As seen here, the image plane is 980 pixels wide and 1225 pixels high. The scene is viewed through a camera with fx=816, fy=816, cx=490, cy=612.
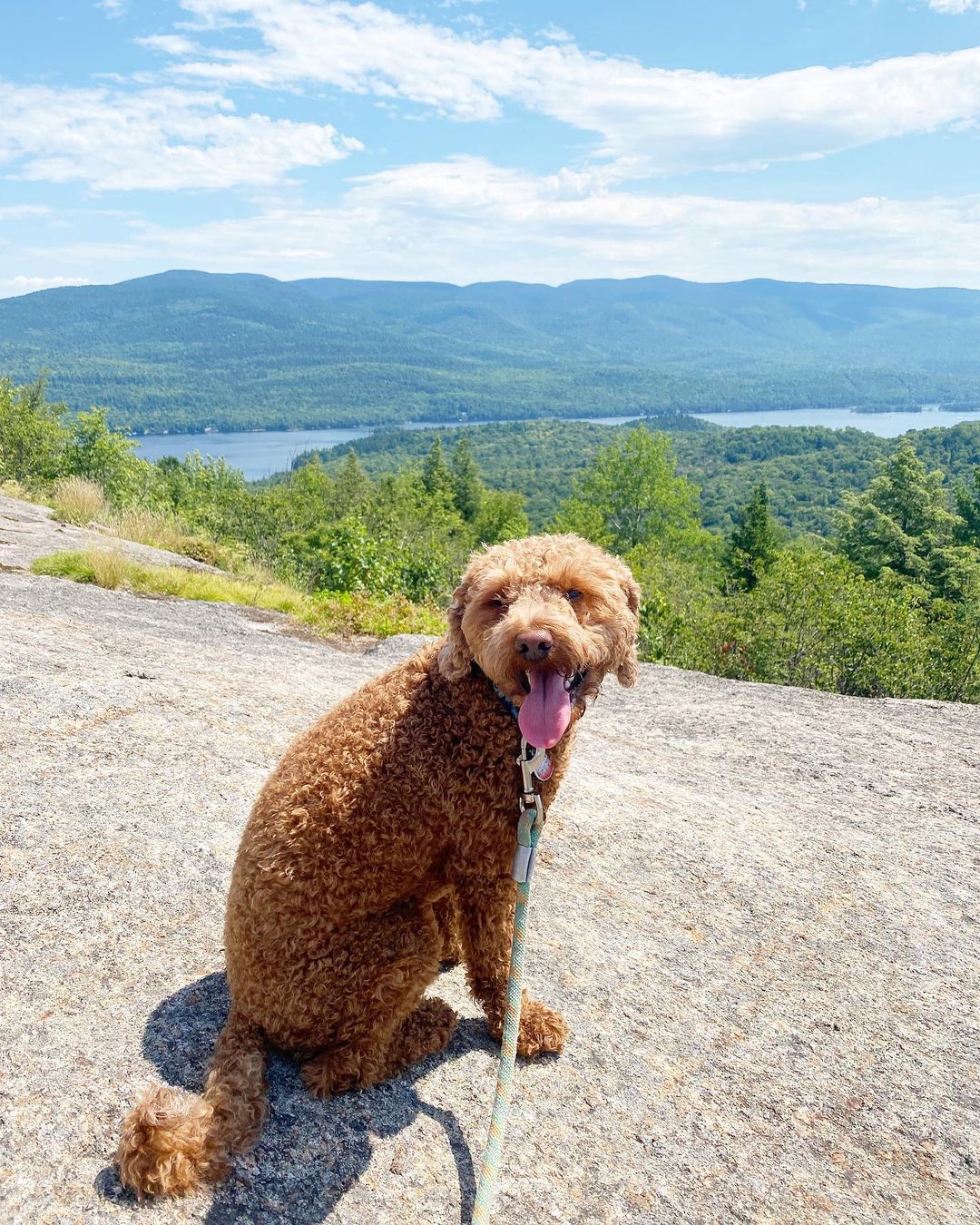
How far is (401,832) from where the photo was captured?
3.04 metres

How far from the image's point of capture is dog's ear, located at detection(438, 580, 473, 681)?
3.13 meters

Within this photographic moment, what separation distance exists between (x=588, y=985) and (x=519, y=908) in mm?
1213

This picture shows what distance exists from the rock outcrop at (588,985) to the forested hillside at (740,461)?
→ 71713mm

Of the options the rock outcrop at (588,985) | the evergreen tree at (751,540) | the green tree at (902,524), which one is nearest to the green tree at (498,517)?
the evergreen tree at (751,540)

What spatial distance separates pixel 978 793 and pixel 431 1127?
5.51m

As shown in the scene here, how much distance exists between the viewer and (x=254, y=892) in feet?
9.64

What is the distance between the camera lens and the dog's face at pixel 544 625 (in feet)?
9.42

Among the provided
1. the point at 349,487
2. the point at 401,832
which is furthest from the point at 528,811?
the point at 349,487

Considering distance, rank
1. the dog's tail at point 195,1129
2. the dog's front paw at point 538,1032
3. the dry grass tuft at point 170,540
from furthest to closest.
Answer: the dry grass tuft at point 170,540 → the dog's front paw at point 538,1032 → the dog's tail at point 195,1129

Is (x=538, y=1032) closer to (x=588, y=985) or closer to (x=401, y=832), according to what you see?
(x=588, y=985)

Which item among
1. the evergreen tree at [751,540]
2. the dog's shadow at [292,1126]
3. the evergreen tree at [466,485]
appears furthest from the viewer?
the evergreen tree at [466,485]

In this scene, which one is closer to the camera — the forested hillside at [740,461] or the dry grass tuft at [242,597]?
the dry grass tuft at [242,597]

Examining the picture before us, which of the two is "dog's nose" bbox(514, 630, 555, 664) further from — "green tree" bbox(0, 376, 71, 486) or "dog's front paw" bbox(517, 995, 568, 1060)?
"green tree" bbox(0, 376, 71, 486)

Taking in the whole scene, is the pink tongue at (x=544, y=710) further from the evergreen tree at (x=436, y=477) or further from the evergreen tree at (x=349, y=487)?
the evergreen tree at (x=436, y=477)
